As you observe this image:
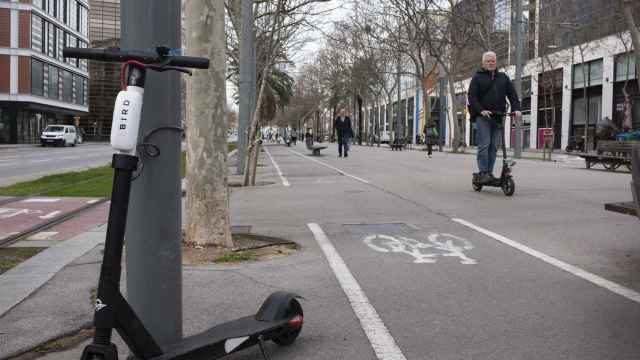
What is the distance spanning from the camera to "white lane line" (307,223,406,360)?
11.6 ft

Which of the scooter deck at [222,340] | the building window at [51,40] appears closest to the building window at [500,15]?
the scooter deck at [222,340]

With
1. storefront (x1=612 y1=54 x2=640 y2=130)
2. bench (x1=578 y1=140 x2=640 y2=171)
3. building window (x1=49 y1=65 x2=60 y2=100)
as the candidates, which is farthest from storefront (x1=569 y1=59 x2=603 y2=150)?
building window (x1=49 y1=65 x2=60 y2=100)

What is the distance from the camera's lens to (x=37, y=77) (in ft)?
205

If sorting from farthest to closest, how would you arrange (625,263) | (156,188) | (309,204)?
(309,204) < (625,263) < (156,188)

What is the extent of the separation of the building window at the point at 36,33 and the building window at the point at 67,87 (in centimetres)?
833

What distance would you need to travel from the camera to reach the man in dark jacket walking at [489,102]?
1091 centimetres

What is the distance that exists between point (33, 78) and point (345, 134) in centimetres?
4254

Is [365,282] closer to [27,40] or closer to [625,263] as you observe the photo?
[625,263]

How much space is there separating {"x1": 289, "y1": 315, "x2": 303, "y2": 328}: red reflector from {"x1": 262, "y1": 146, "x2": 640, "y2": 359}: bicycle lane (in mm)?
453

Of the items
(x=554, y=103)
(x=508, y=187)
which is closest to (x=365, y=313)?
(x=508, y=187)

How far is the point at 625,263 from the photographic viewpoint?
563 cm

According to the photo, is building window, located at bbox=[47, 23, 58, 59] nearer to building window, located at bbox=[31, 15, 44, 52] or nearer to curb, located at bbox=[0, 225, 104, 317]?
building window, located at bbox=[31, 15, 44, 52]

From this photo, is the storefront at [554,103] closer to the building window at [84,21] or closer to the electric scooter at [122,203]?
the electric scooter at [122,203]

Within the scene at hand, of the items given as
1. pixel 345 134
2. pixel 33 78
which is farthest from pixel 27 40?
pixel 345 134
